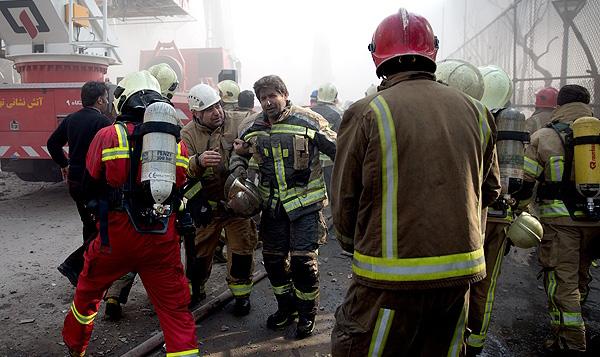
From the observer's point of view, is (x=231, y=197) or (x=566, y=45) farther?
(x=566, y=45)

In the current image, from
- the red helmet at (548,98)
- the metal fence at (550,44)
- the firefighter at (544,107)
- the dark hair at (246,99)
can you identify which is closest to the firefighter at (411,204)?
the dark hair at (246,99)

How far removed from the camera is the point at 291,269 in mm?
3430

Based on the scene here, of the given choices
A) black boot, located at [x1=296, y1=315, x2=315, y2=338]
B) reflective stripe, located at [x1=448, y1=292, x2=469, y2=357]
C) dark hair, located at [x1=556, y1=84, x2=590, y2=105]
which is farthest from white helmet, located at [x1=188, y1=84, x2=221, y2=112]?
dark hair, located at [x1=556, y1=84, x2=590, y2=105]

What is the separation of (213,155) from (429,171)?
2086 mm

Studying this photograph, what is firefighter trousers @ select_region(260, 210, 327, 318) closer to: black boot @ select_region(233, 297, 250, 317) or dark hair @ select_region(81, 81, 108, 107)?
black boot @ select_region(233, 297, 250, 317)

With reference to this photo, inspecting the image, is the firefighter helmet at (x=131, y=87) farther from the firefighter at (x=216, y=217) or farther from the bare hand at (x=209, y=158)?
the firefighter at (x=216, y=217)

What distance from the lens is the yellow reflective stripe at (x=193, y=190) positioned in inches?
144

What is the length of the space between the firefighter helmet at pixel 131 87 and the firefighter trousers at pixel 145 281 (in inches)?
30.2

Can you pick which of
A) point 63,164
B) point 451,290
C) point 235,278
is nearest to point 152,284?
point 235,278

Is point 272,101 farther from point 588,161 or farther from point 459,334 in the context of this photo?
point 588,161

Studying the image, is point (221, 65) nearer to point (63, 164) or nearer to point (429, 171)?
point (63, 164)

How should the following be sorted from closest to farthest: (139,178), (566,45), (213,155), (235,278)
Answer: (139,178)
(213,155)
(235,278)
(566,45)

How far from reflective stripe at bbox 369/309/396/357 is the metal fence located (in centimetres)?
557

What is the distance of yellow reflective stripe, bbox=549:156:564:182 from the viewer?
130 inches
